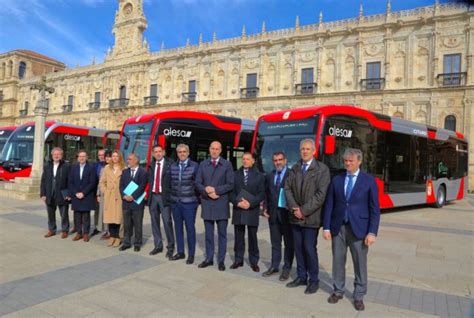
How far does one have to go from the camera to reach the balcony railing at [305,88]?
29.6 meters

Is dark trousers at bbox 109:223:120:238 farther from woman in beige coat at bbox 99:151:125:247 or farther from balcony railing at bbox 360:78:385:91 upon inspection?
balcony railing at bbox 360:78:385:91

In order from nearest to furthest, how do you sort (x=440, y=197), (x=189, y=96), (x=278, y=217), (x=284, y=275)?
(x=284, y=275)
(x=278, y=217)
(x=440, y=197)
(x=189, y=96)

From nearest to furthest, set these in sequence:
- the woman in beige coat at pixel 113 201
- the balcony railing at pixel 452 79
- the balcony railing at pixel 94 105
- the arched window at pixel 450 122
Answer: the woman in beige coat at pixel 113 201 < the balcony railing at pixel 452 79 < the arched window at pixel 450 122 < the balcony railing at pixel 94 105

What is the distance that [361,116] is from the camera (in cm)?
1009

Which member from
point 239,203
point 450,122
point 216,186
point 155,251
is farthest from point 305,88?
point 239,203

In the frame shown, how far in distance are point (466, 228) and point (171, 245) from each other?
25.4 ft

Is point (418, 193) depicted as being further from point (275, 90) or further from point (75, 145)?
point (275, 90)

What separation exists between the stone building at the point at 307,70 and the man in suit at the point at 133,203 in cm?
2142

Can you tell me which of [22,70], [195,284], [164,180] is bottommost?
[195,284]

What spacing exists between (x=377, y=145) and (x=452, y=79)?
18.9m

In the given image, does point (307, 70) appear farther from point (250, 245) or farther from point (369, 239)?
point (369, 239)

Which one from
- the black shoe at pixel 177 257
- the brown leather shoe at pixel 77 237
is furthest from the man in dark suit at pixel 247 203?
the brown leather shoe at pixel 77 237

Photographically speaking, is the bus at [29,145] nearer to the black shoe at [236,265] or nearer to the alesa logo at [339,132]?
the alesa logo at [339,132]

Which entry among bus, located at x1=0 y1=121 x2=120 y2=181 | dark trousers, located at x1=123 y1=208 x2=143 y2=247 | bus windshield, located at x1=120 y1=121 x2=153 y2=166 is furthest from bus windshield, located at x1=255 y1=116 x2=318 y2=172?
bus, located at x1=0 y1=121 x2=120 y2=181
